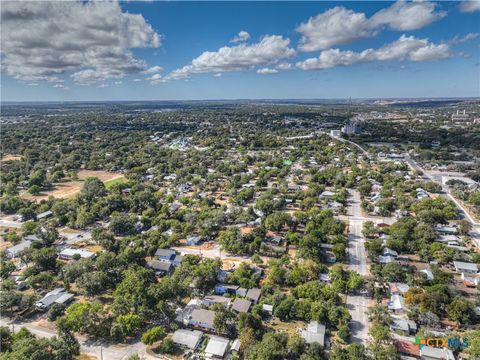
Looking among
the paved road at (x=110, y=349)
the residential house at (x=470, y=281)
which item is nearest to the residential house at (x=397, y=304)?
the residential house at (x=470, y=281)

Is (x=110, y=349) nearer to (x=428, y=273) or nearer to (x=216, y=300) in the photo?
(x=216, y=300)

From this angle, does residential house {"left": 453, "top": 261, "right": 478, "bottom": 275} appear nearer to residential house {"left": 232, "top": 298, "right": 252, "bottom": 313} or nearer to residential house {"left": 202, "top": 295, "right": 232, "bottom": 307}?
residential house {"left": 232, "top": 298, "right": 252, "bottom": 313}

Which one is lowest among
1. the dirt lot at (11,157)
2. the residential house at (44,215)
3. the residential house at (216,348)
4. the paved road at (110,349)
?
the paved road at (110,349)

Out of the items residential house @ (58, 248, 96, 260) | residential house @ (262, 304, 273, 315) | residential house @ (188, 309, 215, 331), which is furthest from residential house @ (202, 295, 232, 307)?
residential house @ (58, 248, 96, 260)

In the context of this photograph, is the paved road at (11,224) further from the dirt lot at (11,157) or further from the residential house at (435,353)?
the dirt lot at (11,157)

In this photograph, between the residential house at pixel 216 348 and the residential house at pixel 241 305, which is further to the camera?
the residential house at pixel 241 305

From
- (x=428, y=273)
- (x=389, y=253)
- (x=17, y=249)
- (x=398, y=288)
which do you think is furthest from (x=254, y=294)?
(x=17, y=249)
